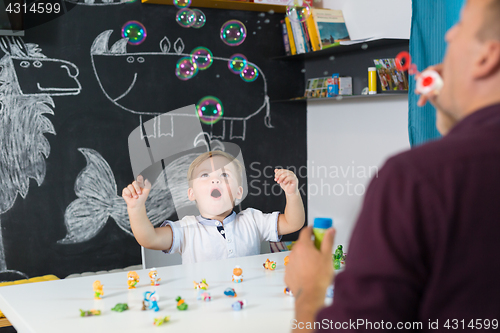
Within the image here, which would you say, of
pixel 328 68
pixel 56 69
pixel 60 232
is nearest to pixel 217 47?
pixel 328 68

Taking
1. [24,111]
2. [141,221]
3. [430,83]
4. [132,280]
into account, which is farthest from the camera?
[24,111]

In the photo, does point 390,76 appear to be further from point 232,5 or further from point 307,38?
point 232,5

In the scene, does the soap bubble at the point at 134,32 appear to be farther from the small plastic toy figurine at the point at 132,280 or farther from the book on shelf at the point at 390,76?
the small plastic toy figurine at the point at 132,280

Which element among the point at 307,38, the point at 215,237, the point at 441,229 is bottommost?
the point at 215,237

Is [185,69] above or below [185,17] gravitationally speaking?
below

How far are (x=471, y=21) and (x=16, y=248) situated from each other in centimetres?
289

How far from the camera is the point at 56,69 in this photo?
9.73 feet

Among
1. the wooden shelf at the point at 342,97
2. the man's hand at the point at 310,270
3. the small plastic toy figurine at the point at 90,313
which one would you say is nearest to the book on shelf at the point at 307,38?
the wooden shelf at the point at 342,97

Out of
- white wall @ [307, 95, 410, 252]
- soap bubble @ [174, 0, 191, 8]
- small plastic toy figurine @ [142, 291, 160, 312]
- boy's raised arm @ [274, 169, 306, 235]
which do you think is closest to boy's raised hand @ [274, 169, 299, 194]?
boy's raised arm @ [274, 169, 306, 235]

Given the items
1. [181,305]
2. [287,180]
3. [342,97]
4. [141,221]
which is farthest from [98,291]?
[342,97]

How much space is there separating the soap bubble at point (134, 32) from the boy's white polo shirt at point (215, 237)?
5.14ft

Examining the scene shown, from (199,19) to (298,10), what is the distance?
671 mm

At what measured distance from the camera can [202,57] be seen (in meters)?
3.39

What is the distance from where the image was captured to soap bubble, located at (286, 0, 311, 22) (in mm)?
3324
